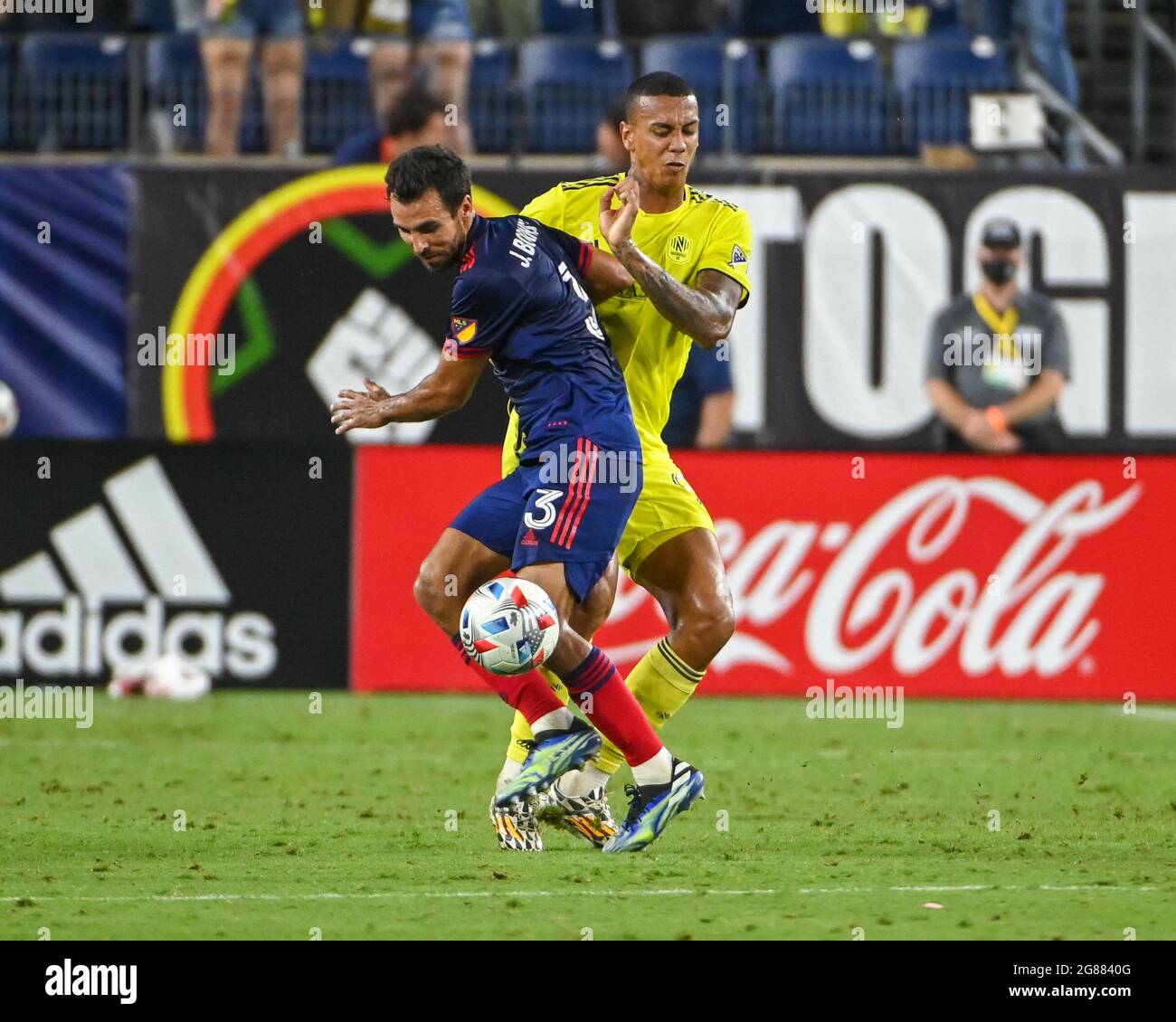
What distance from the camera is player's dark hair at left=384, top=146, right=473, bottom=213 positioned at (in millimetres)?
6680

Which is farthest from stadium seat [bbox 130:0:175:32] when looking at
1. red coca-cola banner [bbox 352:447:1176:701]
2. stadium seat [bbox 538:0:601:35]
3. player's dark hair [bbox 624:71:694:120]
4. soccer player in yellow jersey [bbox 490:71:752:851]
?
player's dark hair [bbox 624:71:694:120]

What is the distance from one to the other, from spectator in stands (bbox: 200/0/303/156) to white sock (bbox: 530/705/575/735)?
843 cm

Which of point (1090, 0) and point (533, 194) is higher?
point (1090, 0)

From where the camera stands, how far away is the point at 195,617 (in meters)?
12.1

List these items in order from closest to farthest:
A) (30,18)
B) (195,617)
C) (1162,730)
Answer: (1162,730)
(195,617)
(30,18)

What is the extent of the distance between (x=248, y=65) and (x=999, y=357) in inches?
217

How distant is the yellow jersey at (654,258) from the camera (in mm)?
7387

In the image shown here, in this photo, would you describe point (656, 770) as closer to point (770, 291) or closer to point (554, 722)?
point (554, 722)

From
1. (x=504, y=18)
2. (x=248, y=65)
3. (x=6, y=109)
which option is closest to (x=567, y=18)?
(x=504, y=18)

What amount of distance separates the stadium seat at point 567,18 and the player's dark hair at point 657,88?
907cm

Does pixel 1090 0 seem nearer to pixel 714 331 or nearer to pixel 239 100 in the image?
pixel 239 100

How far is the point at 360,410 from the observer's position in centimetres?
684

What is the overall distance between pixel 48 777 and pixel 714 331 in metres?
3.88
